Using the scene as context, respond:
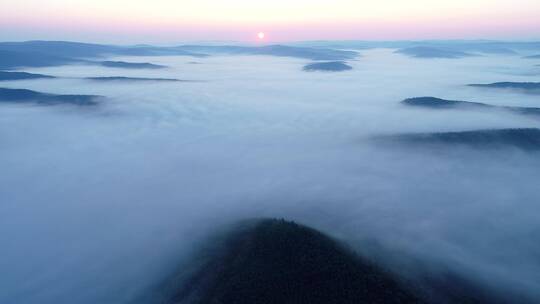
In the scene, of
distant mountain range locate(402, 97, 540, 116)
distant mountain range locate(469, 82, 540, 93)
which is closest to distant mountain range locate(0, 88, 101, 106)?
distant mountain range locate(402, 97, 540, 116)

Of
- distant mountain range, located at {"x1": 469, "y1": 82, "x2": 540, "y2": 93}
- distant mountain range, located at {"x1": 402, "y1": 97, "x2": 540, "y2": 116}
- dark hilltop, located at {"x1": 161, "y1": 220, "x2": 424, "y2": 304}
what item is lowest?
dark hilltop, located at {"x1": 161, "y1": 220, "x2": 424, "y2": 304}

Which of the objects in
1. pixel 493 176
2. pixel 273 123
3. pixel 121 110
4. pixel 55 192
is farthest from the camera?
pixel 121 110

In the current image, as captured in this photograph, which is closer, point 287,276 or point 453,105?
point 287,276

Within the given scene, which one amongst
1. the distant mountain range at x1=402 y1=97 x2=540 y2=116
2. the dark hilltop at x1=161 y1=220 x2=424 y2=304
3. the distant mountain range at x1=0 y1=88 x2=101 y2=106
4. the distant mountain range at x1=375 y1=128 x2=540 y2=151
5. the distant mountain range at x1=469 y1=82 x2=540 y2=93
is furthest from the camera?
the distant mountain range at x1=469 y1=82 x2=540 y2=93

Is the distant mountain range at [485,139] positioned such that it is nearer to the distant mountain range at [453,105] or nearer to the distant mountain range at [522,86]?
the distant mountain range at [453,105]

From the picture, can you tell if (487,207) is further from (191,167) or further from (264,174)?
(191,167)

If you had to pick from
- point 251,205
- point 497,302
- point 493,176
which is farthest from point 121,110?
point 497,302

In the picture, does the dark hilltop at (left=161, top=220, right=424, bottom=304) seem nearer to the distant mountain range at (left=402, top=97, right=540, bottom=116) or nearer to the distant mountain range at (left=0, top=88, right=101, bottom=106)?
the distant mountain range at (left=402, top=97, right=540, bottom=116)

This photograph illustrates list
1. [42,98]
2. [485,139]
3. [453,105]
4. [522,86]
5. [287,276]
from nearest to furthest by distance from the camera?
[287,276] < [485,139] < [453,105] < [42,98] < [522,86]

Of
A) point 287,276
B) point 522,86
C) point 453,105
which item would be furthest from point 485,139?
point 522,86

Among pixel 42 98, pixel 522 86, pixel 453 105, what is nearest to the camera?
pixel 453 105

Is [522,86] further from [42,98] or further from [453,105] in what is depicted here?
[42,98]
